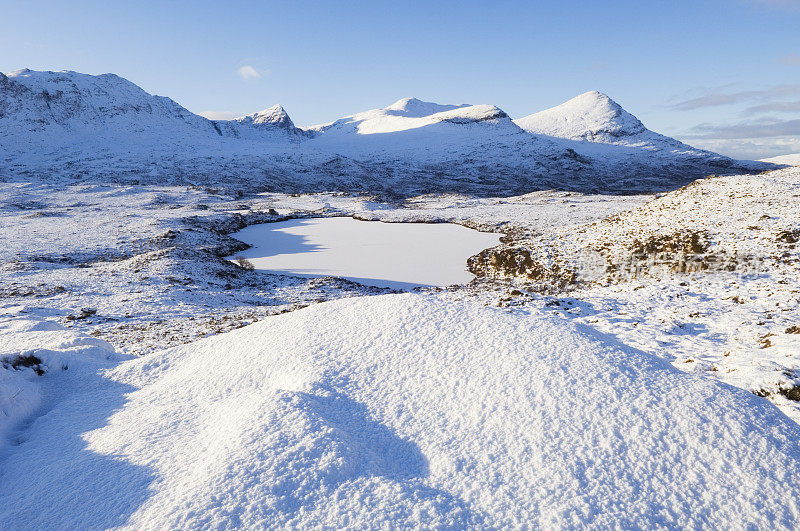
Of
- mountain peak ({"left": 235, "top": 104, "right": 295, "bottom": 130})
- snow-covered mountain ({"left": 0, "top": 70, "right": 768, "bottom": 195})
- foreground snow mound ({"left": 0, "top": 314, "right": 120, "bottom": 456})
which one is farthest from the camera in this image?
mountain peak ({"left": 235, "top": 104, "right": 295, "bottom": 130})

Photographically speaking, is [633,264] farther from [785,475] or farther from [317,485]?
[317,485]

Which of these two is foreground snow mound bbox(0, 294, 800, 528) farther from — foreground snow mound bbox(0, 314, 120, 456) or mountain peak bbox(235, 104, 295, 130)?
mountain peak bbox(235, 104, 295, 130)

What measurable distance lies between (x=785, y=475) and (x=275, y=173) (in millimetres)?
107481

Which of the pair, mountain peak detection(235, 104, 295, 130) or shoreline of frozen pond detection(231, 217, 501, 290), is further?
mountain peak detection(235, 104, 295, 130)

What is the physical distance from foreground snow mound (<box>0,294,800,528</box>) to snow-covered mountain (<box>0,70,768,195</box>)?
276ft

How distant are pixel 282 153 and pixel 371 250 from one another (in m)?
111

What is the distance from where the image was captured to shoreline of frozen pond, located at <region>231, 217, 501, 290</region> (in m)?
19.8

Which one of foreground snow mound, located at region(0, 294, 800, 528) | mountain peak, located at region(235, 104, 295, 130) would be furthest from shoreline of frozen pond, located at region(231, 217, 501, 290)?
mountain peak, located at region(235, 104, 295, 130)

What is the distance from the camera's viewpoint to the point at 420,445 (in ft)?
14.7

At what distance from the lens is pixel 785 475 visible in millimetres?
3967

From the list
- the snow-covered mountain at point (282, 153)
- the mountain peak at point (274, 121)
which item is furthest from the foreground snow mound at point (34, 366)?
the mountain peak at point (274, 121)

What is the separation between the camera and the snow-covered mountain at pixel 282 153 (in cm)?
9619

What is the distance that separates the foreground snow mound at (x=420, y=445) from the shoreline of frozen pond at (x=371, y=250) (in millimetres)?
12057

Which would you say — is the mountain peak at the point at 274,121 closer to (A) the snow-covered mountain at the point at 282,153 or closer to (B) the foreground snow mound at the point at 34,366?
(A) the snow-covered mountain at the point at 282,153
